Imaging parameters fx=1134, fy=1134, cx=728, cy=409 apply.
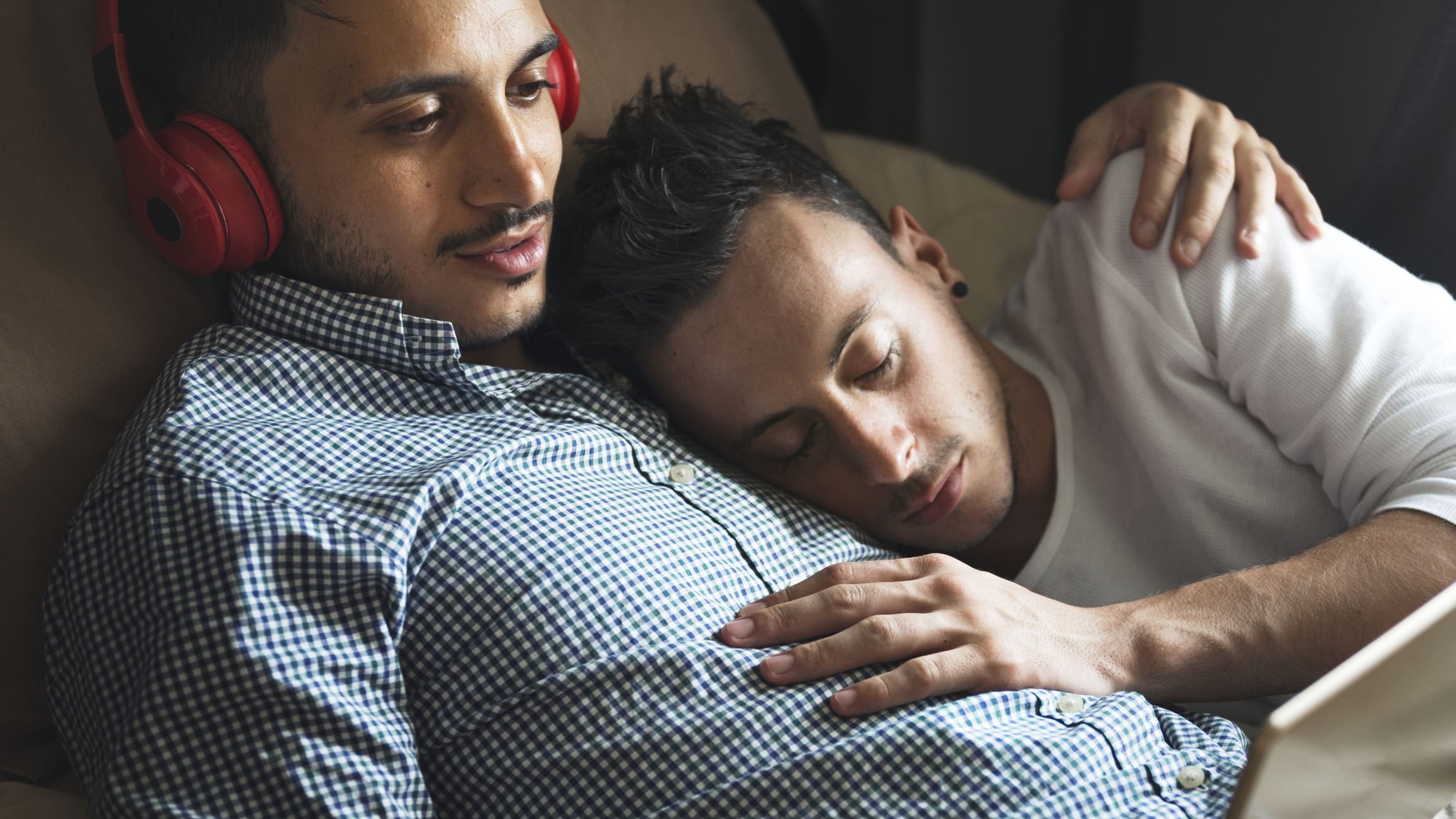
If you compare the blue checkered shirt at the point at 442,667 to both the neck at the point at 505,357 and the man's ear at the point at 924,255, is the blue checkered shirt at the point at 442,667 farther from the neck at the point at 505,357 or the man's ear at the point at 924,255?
the man's ear at the point at 924,255

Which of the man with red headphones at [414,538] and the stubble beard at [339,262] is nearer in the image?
the man with red headphones at [414,538]

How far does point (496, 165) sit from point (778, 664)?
1.71ft

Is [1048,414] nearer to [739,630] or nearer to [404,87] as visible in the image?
[739,630]

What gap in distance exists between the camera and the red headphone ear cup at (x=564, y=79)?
1.21 m

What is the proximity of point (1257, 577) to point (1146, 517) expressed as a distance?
8.3 inches

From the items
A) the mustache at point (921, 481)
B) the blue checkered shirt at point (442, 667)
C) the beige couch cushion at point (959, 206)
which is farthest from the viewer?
the beige couch cushion at point (959, 206)

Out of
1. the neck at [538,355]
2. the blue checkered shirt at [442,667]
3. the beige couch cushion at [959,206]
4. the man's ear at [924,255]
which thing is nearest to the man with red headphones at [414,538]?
the blue checkered shirt at [442,667]

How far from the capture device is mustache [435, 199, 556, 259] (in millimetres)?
1065

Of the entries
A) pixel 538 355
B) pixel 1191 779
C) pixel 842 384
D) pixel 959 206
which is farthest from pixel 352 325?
pixel 959 206

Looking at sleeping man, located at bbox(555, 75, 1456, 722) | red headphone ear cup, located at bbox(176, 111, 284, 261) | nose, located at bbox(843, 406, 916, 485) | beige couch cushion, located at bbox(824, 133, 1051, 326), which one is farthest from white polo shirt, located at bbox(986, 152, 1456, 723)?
red headphone ear cup, located at bbox(176, 111, 284, 261)

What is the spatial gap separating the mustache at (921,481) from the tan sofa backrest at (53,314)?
2.34 ft

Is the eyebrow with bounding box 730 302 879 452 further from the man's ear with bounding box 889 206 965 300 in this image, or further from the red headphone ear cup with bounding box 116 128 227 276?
the red headphone ear cup with bounding box 116 128 227 276

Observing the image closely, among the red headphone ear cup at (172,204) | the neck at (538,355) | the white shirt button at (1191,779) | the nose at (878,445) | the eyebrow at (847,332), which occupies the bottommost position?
the white shirt button at (1191,779)

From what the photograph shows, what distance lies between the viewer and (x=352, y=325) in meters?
1.05
